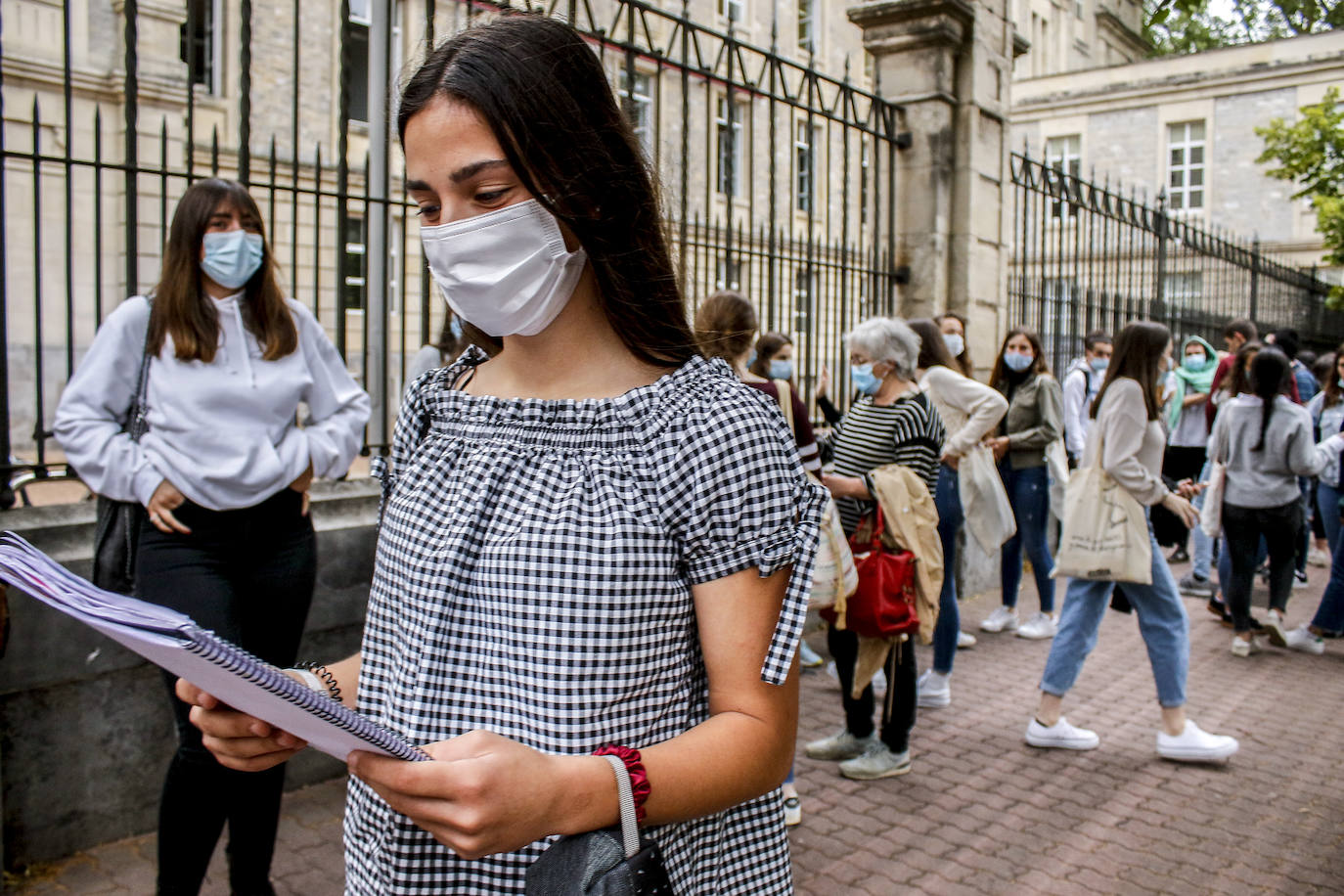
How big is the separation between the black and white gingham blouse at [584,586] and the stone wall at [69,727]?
272 cm

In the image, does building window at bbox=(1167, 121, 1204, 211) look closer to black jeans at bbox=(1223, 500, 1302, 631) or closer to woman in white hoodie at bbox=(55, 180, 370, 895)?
black jeans at bbox=(1223, 500, 1302, 631)

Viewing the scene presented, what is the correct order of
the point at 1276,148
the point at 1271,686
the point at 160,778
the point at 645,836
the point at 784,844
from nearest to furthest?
the point at 645,836
the point at 784,844
the point at 160,778
the point at 1271,686
the point at 1276,148

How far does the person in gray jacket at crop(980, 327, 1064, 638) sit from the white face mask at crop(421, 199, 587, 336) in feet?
20.7

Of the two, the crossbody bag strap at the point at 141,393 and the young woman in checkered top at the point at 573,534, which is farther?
the crossbody bag strap at the point at 141,393

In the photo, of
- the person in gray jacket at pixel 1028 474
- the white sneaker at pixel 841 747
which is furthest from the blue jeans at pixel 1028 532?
the white sneaker at pixel 841 747

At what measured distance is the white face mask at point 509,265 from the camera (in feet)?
5.07

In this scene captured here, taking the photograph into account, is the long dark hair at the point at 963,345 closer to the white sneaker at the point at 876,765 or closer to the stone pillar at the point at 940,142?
the stone pillar at the point at 940,142

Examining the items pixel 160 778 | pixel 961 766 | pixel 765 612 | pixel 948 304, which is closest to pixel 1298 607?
pixel 948 304

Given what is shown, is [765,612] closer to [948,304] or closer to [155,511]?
[155,511]

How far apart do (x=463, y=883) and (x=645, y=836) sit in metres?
0.26

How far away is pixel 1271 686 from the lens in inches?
259

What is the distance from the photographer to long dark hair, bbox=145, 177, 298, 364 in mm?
3350

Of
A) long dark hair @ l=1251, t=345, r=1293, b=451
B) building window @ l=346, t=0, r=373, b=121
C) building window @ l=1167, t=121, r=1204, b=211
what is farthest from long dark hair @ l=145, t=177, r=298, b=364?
building window @ l=1167, t=121, r=1204, b=211

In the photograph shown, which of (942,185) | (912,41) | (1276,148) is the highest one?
(1276,148)
